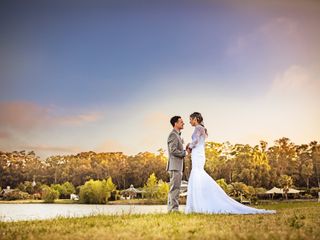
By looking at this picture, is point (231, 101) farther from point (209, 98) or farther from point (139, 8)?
point (139, 8)

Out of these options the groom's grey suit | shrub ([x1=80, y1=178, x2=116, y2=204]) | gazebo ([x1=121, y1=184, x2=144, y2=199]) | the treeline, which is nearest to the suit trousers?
the groom's grey suit

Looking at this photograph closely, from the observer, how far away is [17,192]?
129 ft

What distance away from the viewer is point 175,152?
636cm

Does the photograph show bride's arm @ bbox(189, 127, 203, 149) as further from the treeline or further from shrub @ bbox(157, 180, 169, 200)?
shrub @ bbox(157, 180, 169, 200)

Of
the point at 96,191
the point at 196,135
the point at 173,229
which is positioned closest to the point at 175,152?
the point at 196,135

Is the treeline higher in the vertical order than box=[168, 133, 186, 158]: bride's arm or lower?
higher

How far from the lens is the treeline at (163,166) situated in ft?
112

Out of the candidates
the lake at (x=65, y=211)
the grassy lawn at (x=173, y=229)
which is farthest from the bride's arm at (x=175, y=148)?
the grassy lawn at (x=173, y=229)

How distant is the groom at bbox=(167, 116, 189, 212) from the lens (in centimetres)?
634

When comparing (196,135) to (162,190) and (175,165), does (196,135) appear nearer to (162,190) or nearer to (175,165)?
(175,165)

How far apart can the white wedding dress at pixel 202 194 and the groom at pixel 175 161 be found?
0.20 metres

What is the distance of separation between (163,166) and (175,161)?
3382 centimetres

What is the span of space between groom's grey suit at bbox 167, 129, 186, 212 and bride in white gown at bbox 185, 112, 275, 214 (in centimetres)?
20

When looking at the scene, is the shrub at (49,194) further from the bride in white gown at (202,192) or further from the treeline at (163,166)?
the bride in white gown at (202,192)
